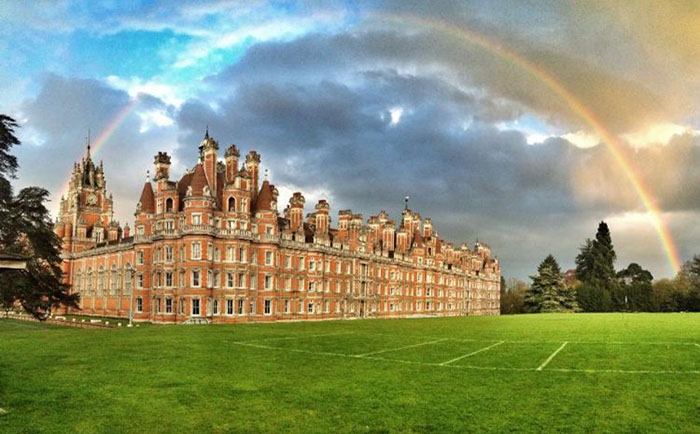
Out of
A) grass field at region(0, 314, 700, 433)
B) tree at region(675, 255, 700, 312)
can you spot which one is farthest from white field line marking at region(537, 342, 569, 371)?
tree at region(675, 255, 700, 312)

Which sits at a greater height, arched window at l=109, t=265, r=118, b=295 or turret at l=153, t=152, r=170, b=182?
turret at l=153, t=152, r=170, b=182

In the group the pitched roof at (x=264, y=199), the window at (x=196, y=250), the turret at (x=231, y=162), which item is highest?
the turret at (x=231, y=162)

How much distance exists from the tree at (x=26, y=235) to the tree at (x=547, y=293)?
370 ft

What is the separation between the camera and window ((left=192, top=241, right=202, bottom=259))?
6606 centimetres

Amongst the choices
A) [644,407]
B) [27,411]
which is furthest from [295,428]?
[644,407]

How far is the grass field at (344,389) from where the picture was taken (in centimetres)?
1452

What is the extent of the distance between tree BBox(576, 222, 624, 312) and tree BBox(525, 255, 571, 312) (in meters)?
14.6

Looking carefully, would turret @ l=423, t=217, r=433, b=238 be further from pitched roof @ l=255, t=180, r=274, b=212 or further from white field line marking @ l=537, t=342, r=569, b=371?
white field line marking @ l=537, t=342, r=569, b=371

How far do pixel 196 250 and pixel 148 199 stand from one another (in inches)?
518

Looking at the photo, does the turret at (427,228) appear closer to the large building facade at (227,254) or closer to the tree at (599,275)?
the large building facade at (227,254)

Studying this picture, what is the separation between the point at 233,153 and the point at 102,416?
60.9 metres

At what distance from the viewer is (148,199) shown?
74.1m

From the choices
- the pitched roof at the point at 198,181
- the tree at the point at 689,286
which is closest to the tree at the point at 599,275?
the tree at the point at 689,286

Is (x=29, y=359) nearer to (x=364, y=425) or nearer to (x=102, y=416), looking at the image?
(x=102, y=416)
